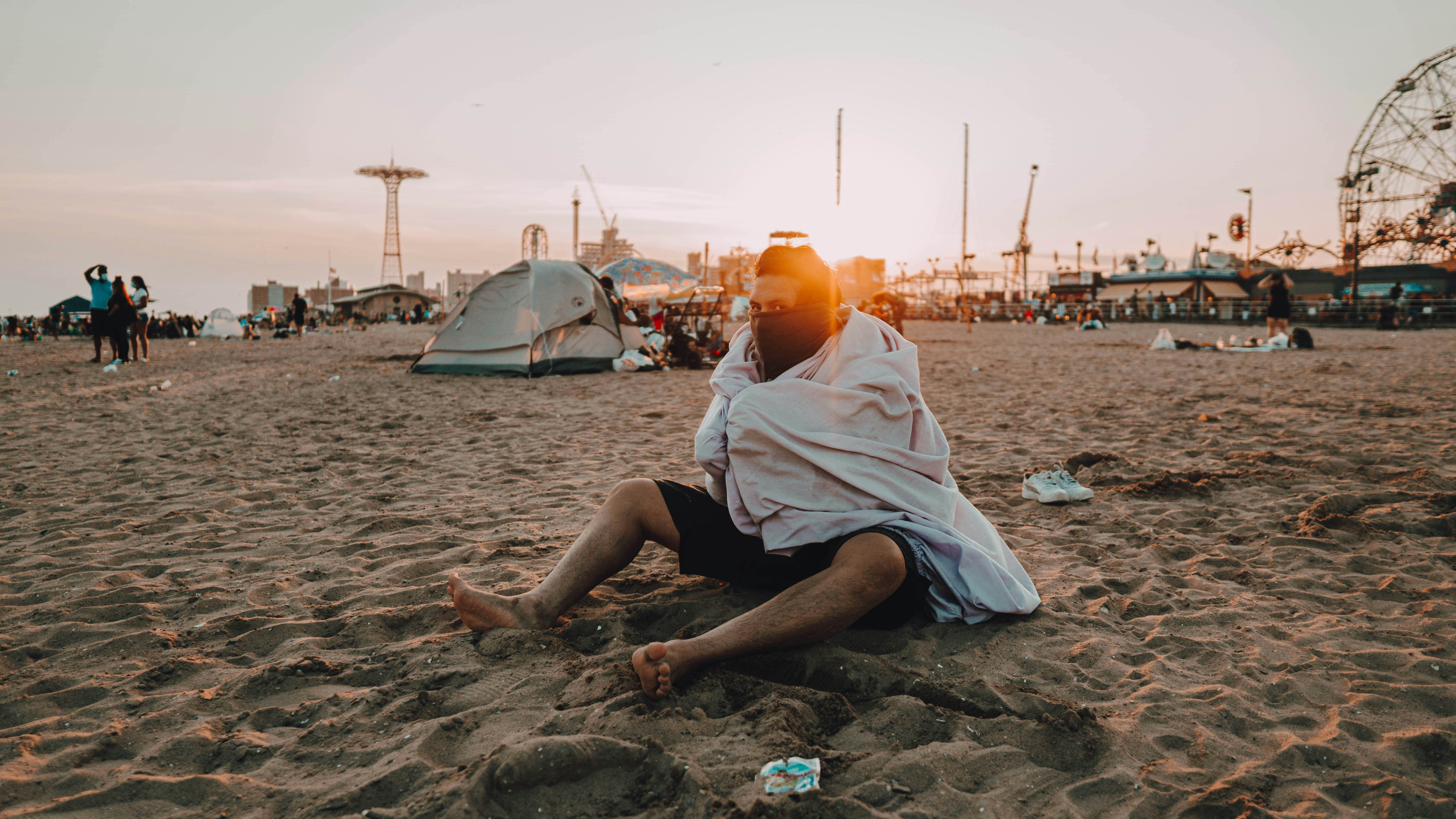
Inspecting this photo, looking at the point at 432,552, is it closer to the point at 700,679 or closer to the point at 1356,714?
the point at 700,679

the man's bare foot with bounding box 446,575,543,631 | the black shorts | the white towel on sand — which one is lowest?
the man's bare foot with bounding box 446,575,543,631

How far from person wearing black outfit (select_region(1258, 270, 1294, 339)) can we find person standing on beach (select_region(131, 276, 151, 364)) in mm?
21867

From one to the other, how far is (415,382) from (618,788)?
33.1ft

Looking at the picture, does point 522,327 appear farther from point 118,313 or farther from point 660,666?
point 660,666

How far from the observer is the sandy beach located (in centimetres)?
169

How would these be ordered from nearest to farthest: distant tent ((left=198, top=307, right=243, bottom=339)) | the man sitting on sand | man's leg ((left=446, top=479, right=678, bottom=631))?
the man sitting on sand, man's leg ((left=446, top=479, right=678, bottom=631)), distant tent ((left=198, top=307, right=243, bottom=339))

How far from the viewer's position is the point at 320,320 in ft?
150

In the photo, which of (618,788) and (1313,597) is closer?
(618,788)

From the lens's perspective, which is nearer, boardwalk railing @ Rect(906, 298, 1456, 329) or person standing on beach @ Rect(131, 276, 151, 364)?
person standing on beach @ Rect(131, 276, 151, 364)

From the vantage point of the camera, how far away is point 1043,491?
423 cm

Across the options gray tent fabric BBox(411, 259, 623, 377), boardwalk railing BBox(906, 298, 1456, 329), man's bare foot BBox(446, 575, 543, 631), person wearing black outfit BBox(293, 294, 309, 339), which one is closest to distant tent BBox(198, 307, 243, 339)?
person wearing black outfit BBox(293, 294, 309, 339)

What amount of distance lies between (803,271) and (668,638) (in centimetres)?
128

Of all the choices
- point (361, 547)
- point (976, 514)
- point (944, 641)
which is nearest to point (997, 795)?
point (944, 641)

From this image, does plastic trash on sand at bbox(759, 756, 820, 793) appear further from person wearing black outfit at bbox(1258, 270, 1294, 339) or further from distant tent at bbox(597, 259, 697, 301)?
distant tent at bbox(597, 259, 697, 301)
